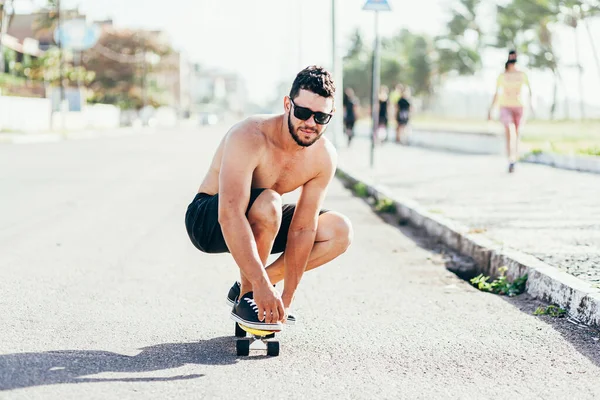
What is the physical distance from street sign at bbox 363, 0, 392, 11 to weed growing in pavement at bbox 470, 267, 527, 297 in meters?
7.79

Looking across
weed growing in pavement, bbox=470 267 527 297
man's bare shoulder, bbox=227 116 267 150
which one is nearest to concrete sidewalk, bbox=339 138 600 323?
weed growing in pavement, bbox=470 267 527 297

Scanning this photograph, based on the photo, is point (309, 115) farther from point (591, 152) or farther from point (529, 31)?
point (529, 31)

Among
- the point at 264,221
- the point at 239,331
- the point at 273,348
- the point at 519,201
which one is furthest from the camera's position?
the point at 519,201

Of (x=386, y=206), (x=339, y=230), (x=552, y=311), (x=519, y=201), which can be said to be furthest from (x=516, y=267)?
(x=386, y=206)

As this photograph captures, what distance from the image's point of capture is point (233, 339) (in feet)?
14.7

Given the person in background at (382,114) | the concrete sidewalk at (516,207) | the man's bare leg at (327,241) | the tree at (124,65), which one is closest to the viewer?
the man's bare leg at (327,241)

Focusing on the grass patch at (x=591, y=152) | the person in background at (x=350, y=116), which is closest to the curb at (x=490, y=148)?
the grass patch at (x=591, y=152)

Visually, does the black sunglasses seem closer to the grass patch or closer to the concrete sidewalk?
the concrete sidewalk

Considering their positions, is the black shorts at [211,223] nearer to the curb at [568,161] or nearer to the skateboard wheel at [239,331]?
the skateboard wheel at [239,331]

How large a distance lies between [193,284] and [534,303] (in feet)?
7.52

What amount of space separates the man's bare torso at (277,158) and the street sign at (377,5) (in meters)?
9.32

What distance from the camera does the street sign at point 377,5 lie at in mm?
13438

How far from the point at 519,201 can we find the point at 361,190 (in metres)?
3.51

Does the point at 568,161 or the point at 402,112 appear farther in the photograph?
the point at 402,112
